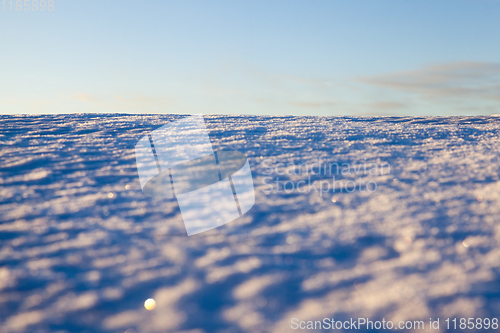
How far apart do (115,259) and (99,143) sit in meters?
2.21

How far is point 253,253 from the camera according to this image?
143cm

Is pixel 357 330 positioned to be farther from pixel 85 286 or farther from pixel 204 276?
pixel 85 286

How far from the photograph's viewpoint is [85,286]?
126cm

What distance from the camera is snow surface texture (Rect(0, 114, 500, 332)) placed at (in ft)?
3.70

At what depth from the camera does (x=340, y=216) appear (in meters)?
1.73

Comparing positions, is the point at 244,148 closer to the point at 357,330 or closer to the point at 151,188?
the point at 151,188

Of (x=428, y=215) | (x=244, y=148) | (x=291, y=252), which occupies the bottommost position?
(x=291, y=252)

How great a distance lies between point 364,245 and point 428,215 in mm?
505

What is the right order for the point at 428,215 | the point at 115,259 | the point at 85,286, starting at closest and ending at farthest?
the point at 85,286, the point at 115,259, the point at 428,215

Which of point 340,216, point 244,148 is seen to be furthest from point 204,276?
point 244,148

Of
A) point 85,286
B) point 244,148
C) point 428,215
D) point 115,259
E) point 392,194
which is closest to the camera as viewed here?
point 85,286

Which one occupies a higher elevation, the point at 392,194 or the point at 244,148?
the point at 244,148

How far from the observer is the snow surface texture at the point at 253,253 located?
44.4 inches

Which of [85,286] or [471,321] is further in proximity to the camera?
[85,286]
